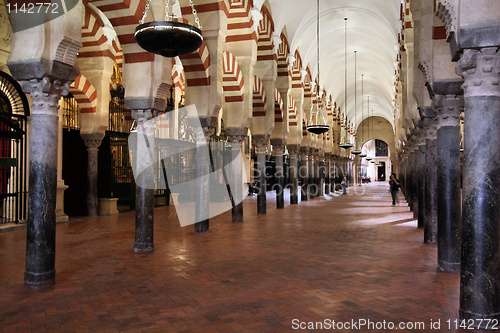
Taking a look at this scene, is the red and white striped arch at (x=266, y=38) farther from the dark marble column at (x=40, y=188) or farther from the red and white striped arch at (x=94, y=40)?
the dark marble column at (x=40, y=188)

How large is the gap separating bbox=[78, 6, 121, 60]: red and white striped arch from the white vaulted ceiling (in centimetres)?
410

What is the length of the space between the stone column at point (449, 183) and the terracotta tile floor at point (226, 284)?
0.27 meters

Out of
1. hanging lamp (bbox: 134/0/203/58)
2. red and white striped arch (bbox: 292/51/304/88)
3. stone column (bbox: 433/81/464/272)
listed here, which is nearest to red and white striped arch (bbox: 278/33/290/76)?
red and white striped arch (bbox: 292/51/304/88)

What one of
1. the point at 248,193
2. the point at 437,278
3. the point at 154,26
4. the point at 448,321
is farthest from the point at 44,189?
the point at 248,193

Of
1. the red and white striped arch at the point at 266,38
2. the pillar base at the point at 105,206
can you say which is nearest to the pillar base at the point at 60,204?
the pillar base at the point at 105,206

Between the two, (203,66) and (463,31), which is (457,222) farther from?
(203,66)

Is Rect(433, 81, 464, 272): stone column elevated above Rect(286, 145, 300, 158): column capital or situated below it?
below

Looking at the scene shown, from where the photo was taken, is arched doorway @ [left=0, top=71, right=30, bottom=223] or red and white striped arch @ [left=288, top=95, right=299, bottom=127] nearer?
arched doorway @ [left=0, top=71, right=30, bottom=223]

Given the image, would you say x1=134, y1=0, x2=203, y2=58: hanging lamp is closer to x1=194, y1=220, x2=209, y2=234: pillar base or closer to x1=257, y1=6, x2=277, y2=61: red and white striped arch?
x1=194, y1=220, x2=209, y2=234: pillar base

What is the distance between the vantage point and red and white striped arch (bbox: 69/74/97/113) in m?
9.07

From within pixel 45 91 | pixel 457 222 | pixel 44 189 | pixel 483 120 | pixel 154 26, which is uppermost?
pixel 154 26

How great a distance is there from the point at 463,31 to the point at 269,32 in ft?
25.3

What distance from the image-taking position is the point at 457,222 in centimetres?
449

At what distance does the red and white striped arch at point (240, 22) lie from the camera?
8359 millimetres
